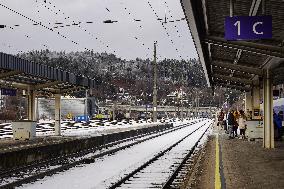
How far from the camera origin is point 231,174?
12.1m

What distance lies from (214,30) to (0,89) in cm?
1606

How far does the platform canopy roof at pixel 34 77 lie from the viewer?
62.7 feet

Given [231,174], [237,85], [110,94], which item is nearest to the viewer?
[231,174]

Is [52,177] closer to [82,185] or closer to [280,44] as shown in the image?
[82,185]

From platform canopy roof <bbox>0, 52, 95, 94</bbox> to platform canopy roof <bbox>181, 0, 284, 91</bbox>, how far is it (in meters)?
7.90

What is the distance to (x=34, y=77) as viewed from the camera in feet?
77.0

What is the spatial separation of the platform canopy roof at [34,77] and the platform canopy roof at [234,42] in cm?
790

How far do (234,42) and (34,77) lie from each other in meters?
12.8

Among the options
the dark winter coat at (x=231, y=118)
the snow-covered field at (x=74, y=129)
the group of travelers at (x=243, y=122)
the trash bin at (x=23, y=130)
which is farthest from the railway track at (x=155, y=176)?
the snow-covered field at (x=74, y=129)

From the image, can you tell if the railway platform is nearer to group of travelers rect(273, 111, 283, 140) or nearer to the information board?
the information board

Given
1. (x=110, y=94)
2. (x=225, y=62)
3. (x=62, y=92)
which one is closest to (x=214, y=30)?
(x=225, y=62)

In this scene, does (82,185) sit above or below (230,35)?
below

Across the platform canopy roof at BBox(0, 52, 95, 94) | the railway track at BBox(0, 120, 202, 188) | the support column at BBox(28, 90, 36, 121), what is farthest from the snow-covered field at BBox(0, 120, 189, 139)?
the railway track at BBox(0, 120, 202, 188)

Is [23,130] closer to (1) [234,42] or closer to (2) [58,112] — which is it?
(2) [58,112]
